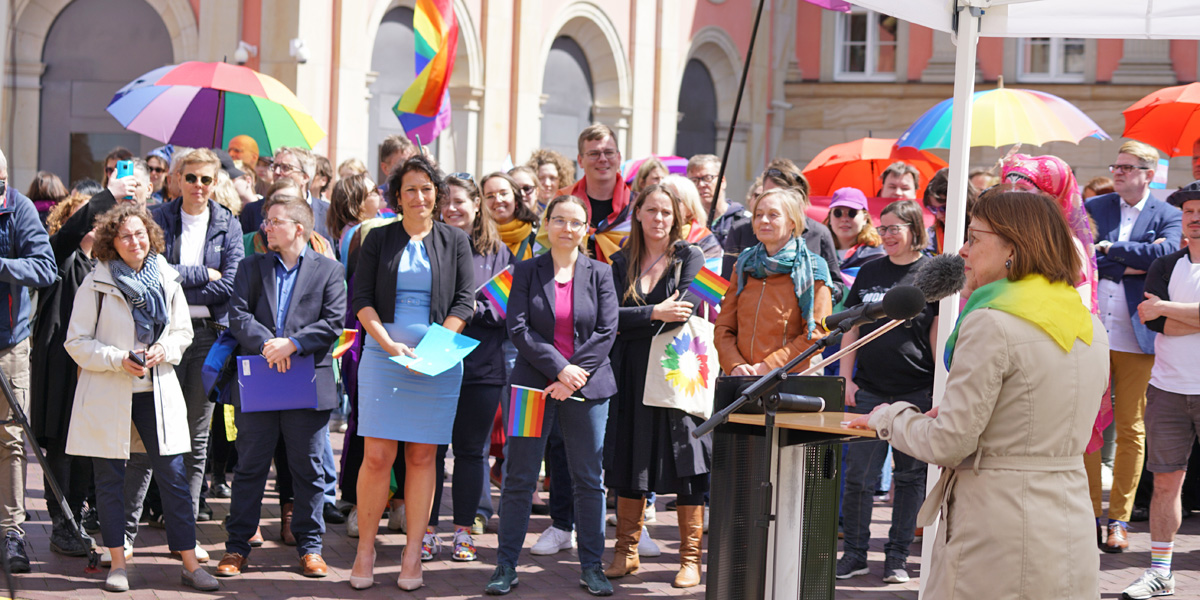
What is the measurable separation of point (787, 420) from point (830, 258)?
2958mm

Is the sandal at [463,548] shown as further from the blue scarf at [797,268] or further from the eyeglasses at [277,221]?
the blue scarf at [797,268]

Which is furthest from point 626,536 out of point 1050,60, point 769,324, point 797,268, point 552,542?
point 1050,60

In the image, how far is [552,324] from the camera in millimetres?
→ 6078

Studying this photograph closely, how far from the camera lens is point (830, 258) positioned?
22.6ft

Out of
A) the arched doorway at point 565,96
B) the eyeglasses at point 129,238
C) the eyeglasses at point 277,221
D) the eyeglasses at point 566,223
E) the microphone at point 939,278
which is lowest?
the microphone at point 939,278

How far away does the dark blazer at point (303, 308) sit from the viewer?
20.3 feet

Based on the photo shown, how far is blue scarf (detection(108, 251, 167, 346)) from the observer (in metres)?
5.79

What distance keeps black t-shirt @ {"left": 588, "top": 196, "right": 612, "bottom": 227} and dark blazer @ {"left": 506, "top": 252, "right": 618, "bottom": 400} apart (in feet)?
4.24

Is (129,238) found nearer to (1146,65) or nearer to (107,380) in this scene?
(107,380)

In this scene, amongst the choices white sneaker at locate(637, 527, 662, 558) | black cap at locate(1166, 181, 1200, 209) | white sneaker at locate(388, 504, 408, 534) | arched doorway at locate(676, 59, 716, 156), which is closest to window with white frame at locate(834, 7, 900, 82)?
arched doorway at locate(676, 59, 716, 156)

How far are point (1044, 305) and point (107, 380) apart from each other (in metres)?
4.19

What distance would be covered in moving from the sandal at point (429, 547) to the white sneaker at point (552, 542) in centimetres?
52

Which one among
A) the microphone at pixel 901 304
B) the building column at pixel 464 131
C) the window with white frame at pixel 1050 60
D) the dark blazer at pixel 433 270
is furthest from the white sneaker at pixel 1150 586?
the window with white frame at pixel 1050 60

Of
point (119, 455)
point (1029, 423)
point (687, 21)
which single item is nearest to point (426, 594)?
point (119, 455)
